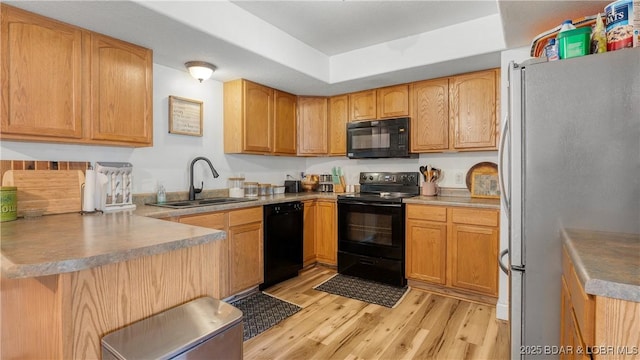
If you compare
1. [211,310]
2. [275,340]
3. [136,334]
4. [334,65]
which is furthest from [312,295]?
[334,65]

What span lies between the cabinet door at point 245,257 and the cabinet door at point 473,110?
2.14 m

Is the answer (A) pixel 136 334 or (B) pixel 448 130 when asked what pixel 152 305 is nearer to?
(A) pixel 136 334

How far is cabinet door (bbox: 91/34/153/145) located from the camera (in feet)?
6.71

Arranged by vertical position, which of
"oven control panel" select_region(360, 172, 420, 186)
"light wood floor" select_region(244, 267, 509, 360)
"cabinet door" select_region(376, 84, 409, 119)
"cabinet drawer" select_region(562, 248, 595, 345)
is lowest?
"light wood floor" select_region(244, 267, 509, 360)

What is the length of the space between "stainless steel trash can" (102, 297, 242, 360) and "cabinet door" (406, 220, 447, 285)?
2.19m

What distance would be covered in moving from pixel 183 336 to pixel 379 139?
2819 millimetres

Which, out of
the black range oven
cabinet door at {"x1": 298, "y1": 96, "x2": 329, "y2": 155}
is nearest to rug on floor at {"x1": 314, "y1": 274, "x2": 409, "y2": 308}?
the black range oven

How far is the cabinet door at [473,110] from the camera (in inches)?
111

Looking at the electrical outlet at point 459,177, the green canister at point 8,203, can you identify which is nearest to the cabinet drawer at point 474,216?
the electrical outlet at point 459,177

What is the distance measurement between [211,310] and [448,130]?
107 inches

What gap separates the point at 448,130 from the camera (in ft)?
10.0

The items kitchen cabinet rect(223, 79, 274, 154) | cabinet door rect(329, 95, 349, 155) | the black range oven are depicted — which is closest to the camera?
the black range oven

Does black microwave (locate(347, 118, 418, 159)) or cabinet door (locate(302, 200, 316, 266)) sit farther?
cabinet door (locate(302, 200, 316, 266))

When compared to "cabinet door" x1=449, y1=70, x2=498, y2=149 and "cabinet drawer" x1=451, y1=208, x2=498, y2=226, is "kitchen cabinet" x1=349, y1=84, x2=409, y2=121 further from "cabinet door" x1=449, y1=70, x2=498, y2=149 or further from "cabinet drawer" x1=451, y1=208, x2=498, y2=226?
"cabinet drawer" x1=451, y1=208, x2=498, y2=226
